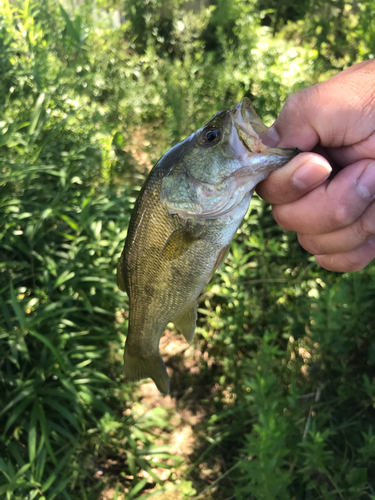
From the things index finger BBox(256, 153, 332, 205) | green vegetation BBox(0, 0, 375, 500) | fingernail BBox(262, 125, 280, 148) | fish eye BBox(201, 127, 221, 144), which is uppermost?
fish eye BBox(201, 127, 221, 144)

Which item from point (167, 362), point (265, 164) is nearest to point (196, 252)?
point (265, 164)

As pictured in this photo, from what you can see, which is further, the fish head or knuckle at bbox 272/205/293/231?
knuckle at bbox 272/205/293/231

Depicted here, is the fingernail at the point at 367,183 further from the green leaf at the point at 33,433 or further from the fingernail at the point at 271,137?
the green leaf at the point at 33,433

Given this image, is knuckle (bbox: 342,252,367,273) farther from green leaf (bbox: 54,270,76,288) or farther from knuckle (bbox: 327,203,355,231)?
green leaf (bbox: 54,270,76,288)

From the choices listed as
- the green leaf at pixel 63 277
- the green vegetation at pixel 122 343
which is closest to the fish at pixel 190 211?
the green vegetation at pixel 122 343

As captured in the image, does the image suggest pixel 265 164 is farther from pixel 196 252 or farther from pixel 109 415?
pixel 109 415

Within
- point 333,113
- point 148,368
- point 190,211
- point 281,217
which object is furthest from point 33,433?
point 333,113

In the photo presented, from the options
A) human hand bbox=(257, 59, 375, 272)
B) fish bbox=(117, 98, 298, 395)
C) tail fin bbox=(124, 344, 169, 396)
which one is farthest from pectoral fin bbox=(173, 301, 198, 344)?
human hand bbox=(257, 59, 375, 272)
